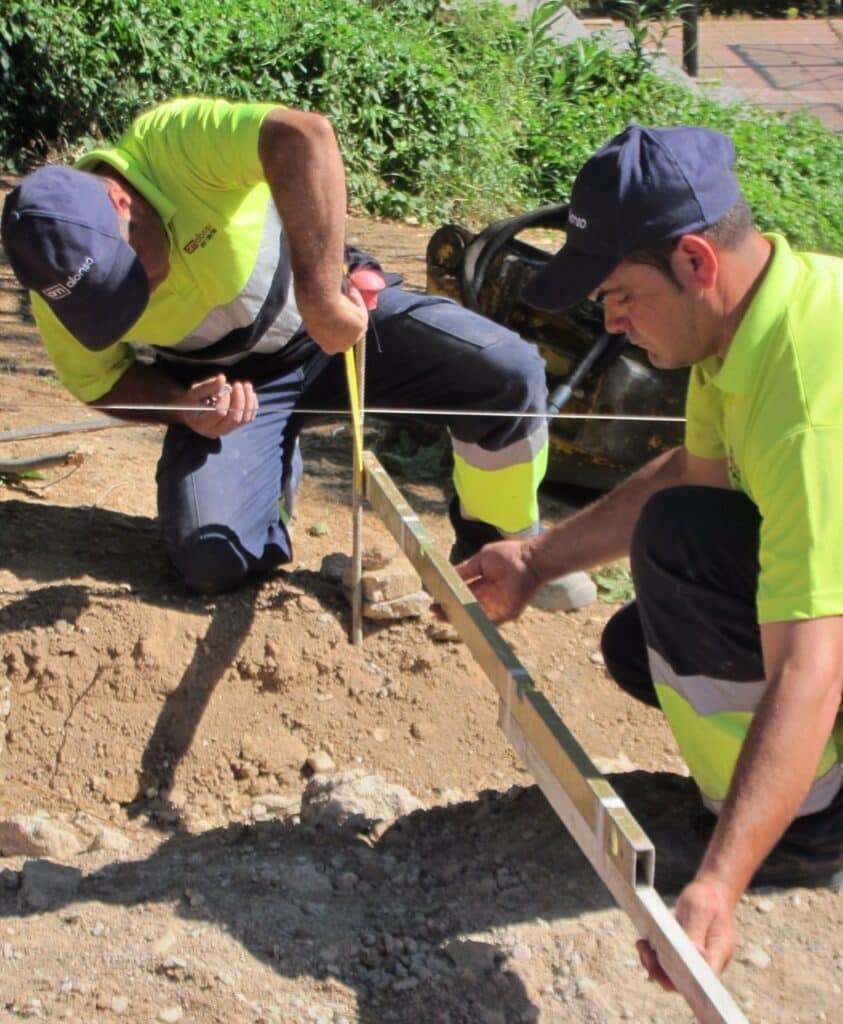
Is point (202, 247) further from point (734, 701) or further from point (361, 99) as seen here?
point (361, 99)

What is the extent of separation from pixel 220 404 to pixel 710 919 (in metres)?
2.29

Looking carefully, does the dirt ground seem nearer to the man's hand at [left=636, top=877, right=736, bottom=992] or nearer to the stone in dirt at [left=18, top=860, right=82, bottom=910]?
the stone in dirt at [left=18, top=860, right=82, bottom=910]

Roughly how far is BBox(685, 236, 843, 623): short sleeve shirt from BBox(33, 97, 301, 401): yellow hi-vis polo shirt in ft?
5.27

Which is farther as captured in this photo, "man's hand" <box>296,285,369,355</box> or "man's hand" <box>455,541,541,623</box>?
"man's hand" <box>296,285,369,355</box>

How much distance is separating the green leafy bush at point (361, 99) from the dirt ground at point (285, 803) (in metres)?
3.68

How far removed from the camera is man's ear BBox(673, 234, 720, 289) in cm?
249

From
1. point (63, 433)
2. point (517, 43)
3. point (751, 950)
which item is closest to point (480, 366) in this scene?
point (63, 433)

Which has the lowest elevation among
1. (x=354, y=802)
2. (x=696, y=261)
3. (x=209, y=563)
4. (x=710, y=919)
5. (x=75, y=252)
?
(x=354, y=802)

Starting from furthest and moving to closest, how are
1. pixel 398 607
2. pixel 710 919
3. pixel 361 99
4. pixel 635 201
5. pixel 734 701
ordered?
pixel 361 99
pixel 398 607
pixel 734 701
pixel 635 201
pixel 710 919

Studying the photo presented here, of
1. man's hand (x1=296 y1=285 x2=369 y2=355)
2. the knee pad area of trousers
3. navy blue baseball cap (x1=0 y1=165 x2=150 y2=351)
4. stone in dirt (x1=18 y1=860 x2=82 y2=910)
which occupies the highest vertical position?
navy blue baseball cap (x1=0 y1=165 x2=150 y2=351)

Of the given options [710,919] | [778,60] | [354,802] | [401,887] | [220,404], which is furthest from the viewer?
[778,60]

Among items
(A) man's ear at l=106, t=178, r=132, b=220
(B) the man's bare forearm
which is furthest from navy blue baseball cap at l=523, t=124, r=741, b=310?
(A) man's ear at l=106, t=178, r=132, b=220

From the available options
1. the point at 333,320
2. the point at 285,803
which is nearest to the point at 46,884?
the point at 285,803

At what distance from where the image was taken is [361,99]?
9203 mm
